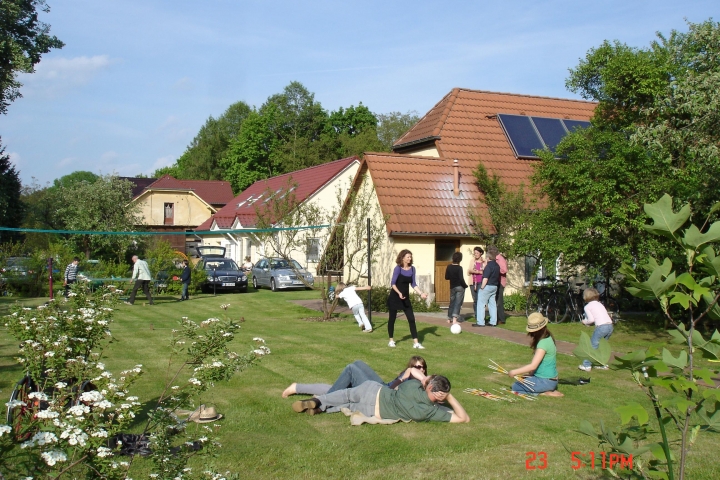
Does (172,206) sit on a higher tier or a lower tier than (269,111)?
lower

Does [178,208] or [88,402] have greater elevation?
[178,208]

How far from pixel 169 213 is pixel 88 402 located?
62.1 m

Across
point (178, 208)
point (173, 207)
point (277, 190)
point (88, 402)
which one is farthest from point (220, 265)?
point (173, 207)

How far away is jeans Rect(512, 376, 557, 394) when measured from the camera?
966 centimetres

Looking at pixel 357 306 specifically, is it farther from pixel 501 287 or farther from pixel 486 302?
pixel 501 287

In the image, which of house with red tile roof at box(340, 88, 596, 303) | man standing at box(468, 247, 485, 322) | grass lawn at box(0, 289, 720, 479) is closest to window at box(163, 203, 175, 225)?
house with red tile roof at box(340, 88, 596, 303)

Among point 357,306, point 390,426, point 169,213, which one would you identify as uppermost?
point 169,213

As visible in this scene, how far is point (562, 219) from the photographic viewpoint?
17656mm

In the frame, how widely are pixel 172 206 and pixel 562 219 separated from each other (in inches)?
2011

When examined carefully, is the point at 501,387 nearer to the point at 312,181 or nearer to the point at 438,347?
the point at 438,347

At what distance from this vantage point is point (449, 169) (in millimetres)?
24750

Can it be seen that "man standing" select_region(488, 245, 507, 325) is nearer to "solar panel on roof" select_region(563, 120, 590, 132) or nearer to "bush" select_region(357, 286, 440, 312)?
"bush" select_region(357, 286, 440, 312)

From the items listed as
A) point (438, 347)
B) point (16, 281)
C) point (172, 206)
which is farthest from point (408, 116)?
point (438, 347)

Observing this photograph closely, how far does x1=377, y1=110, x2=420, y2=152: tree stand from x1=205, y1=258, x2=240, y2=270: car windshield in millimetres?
36462
